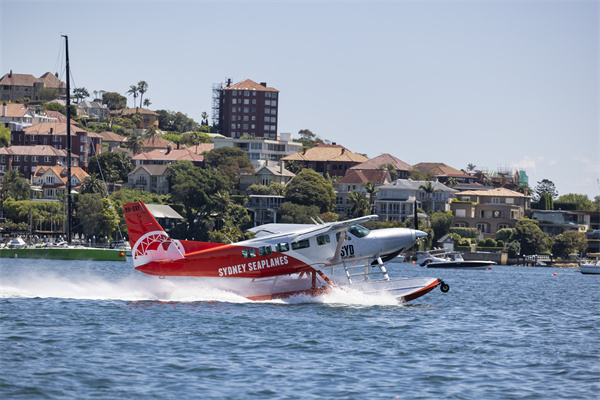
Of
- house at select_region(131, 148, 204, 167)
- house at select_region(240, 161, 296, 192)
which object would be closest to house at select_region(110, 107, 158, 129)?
house at select_region(131, 148, 204, 167)

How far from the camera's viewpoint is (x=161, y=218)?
10244 cm

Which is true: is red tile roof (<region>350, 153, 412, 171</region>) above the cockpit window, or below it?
above

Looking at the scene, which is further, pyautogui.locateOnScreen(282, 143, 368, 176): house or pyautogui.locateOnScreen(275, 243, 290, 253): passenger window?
pyautogui.locateOnScreen(282, 143, 368, 176): house

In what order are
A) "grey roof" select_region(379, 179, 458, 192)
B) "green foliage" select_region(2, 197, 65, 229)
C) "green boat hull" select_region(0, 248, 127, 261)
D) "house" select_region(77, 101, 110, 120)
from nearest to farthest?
"green boat hull" select_region(0, 248, 127, 261) < "green foliage" select_region(2, 197, 65, 229) < "grey roof" select_region(379, 179, 458, 192) < "house" select_region(77, 101, 110, 120)

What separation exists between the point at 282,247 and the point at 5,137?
4925 inches

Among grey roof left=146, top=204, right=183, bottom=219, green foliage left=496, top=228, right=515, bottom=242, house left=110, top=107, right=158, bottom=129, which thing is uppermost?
house left=110, top=107, right=158, bottom=129

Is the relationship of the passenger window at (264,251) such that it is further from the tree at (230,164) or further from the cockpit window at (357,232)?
the tree at (230,164)

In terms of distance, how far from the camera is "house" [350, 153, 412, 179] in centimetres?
13500

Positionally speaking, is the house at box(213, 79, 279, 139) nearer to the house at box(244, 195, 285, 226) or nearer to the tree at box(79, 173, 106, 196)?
the house at box(244, 195, 285, 226)

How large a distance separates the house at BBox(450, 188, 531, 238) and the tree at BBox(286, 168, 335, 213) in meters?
21.1

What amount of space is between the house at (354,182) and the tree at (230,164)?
563 inches

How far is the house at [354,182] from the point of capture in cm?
12231

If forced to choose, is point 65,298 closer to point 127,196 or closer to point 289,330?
Answer: point 289,330

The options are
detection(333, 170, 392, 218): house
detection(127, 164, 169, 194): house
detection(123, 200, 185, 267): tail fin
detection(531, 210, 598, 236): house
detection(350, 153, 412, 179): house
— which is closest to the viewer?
detection(123, 200, 185, 267): tail fin
